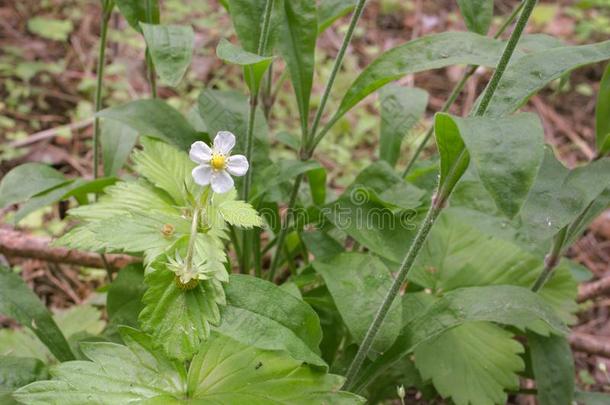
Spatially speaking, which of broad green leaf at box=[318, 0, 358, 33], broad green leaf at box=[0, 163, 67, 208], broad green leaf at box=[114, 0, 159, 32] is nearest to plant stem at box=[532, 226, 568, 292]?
broad green leaf at box=[318, 0, 358, 33]

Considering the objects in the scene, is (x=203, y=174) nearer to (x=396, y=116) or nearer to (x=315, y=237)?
(x=315, y=237)

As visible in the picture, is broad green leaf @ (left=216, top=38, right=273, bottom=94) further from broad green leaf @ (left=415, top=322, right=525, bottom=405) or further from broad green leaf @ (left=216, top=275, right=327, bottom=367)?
broad green leaf @ (left=415, top=322, right=525, bottom=405)

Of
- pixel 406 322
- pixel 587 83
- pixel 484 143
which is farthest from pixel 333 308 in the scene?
pixel 587 83

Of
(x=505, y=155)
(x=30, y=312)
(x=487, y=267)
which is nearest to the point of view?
(x=505, y=155)

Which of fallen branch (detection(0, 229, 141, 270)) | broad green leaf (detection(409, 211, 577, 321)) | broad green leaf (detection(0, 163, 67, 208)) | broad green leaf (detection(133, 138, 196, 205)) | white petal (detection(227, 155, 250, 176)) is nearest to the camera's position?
white petal (detection(227, 155, 250, 176))

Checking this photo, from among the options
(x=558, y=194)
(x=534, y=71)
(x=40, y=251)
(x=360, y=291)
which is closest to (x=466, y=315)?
(x=360, y=291)

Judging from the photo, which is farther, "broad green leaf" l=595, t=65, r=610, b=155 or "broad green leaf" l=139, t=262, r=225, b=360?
"broad green leaf" l=595, t=65, r=610, b=155

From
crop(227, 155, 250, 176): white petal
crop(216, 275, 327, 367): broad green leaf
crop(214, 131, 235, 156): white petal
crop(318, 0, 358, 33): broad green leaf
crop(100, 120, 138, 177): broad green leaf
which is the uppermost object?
crop(318, 0, 358, 33): broad green leaf
